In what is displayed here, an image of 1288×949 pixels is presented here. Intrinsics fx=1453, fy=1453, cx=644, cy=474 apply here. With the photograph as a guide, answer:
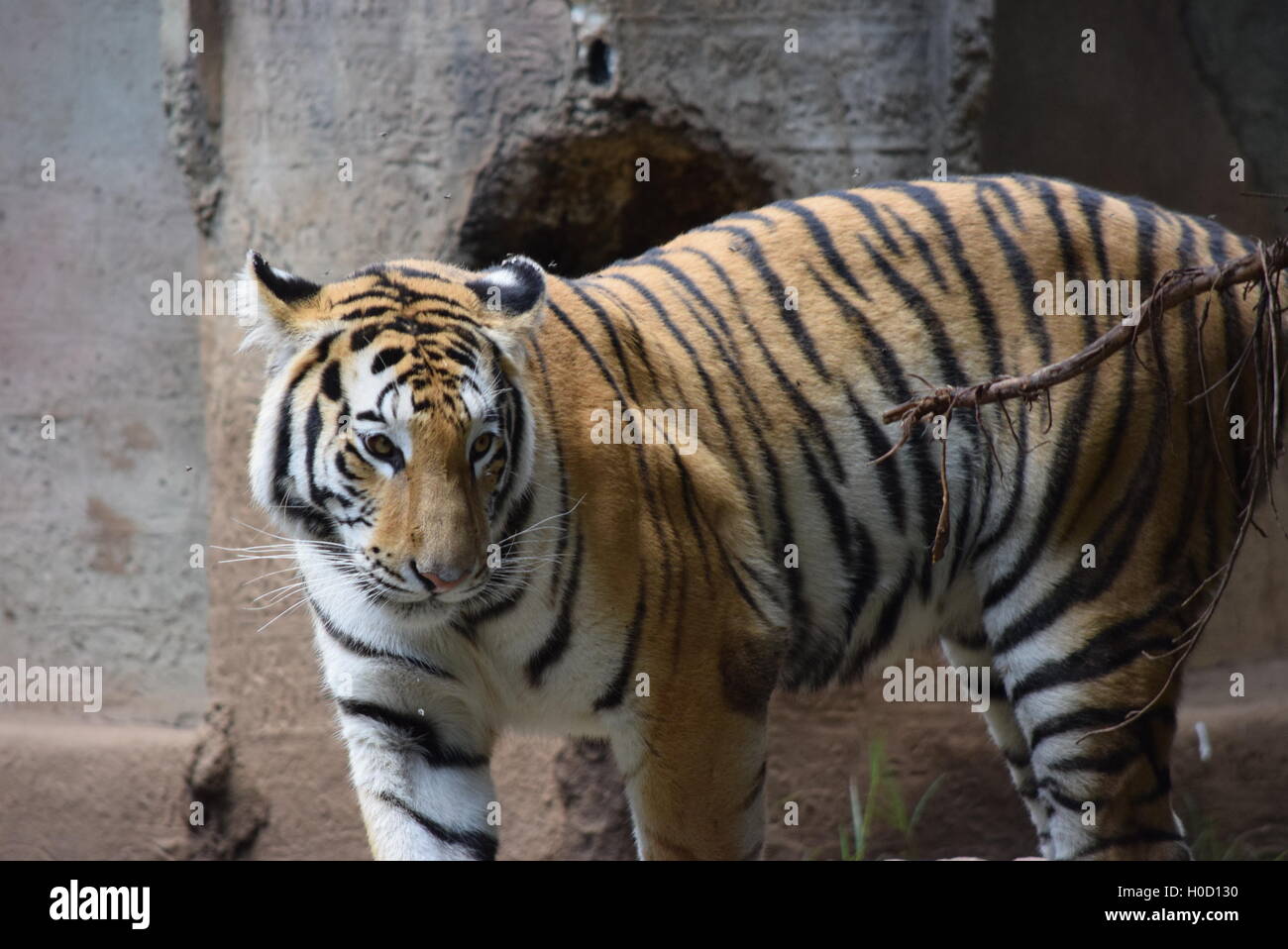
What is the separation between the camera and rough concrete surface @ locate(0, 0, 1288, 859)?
435cm

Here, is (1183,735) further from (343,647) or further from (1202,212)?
(343,647)

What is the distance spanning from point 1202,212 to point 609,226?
2269 mm

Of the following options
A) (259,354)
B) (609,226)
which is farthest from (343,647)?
(609,226)

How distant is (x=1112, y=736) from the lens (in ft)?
10.1

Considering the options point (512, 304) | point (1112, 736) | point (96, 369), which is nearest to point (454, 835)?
point (512, 304)

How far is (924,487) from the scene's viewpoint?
3.28 metres

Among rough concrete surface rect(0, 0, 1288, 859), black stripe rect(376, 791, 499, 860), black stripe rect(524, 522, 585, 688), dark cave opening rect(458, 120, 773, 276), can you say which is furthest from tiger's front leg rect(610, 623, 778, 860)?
dark cave opening rect(458, 120, 773, 276)

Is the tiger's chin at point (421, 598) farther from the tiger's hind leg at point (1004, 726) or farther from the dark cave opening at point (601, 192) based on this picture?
the dark cave opening at point (601, 192)

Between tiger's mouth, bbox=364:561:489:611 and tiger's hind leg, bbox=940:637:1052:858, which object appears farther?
tiger's hind leg, bbox=940:637:1052:858

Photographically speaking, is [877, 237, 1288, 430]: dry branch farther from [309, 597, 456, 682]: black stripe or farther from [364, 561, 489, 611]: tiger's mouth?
[309, 597, 456, 682]: black stripe
